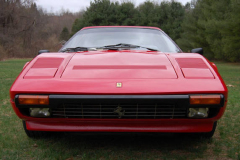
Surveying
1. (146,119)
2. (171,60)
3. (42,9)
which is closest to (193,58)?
(171,60)

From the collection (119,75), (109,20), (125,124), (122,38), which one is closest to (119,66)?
(119,75)

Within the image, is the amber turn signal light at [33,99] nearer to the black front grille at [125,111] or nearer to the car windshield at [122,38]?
the black front grille at [125,111]

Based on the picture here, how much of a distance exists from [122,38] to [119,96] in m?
1.41

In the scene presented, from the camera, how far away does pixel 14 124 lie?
3008 mm

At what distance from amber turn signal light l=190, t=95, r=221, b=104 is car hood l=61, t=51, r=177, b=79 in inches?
9.3

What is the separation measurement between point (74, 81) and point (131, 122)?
53cm

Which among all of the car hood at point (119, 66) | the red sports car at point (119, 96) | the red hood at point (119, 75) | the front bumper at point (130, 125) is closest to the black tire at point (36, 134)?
the red sports car at point (119, 96)

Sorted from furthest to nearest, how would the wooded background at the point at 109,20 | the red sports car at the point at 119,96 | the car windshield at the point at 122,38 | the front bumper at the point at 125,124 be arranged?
Answer: the wooded background at the point at 109,20 → the car windshield at the point at 122,38 → the front bumper at the point at 125,124 → the red sports car at the point at 119,96

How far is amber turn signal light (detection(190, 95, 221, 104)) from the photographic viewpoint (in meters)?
1.75

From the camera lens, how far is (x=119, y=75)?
190cm

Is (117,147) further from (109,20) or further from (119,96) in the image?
(109,20)

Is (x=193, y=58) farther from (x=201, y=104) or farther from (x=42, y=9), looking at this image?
(x=42, y=9)

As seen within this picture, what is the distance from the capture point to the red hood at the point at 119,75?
5.81ft

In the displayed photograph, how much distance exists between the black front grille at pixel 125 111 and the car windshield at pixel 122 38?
1.05 meters
